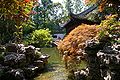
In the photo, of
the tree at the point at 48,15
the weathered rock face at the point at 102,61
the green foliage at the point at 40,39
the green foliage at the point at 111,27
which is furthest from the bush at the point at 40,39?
the weathered rock face at the point at 102,61

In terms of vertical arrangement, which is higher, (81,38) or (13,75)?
(81,38)

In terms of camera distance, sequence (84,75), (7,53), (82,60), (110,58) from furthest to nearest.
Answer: (7,53) → (82,60) → (84,75) → (110,58)

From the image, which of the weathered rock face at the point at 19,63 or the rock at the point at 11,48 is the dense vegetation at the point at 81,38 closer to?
the weathered rock face at the point at 19,63

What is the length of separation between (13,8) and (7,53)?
258 cm

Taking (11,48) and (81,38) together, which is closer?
(81,38)

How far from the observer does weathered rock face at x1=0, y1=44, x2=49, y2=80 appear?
13078 millimetres

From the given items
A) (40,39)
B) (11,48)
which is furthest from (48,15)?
(11,48)

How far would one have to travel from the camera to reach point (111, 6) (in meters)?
11.3

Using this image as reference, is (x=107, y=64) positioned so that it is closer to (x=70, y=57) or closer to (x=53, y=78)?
(x=70, y=57)

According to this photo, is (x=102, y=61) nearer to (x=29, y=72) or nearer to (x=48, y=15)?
(x=29, y=72)

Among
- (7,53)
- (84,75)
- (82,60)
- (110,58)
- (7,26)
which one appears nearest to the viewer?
(110,58)

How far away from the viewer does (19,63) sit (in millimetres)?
14109

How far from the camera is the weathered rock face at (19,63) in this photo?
13.1m

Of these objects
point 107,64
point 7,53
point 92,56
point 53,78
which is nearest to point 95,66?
point 92,56
